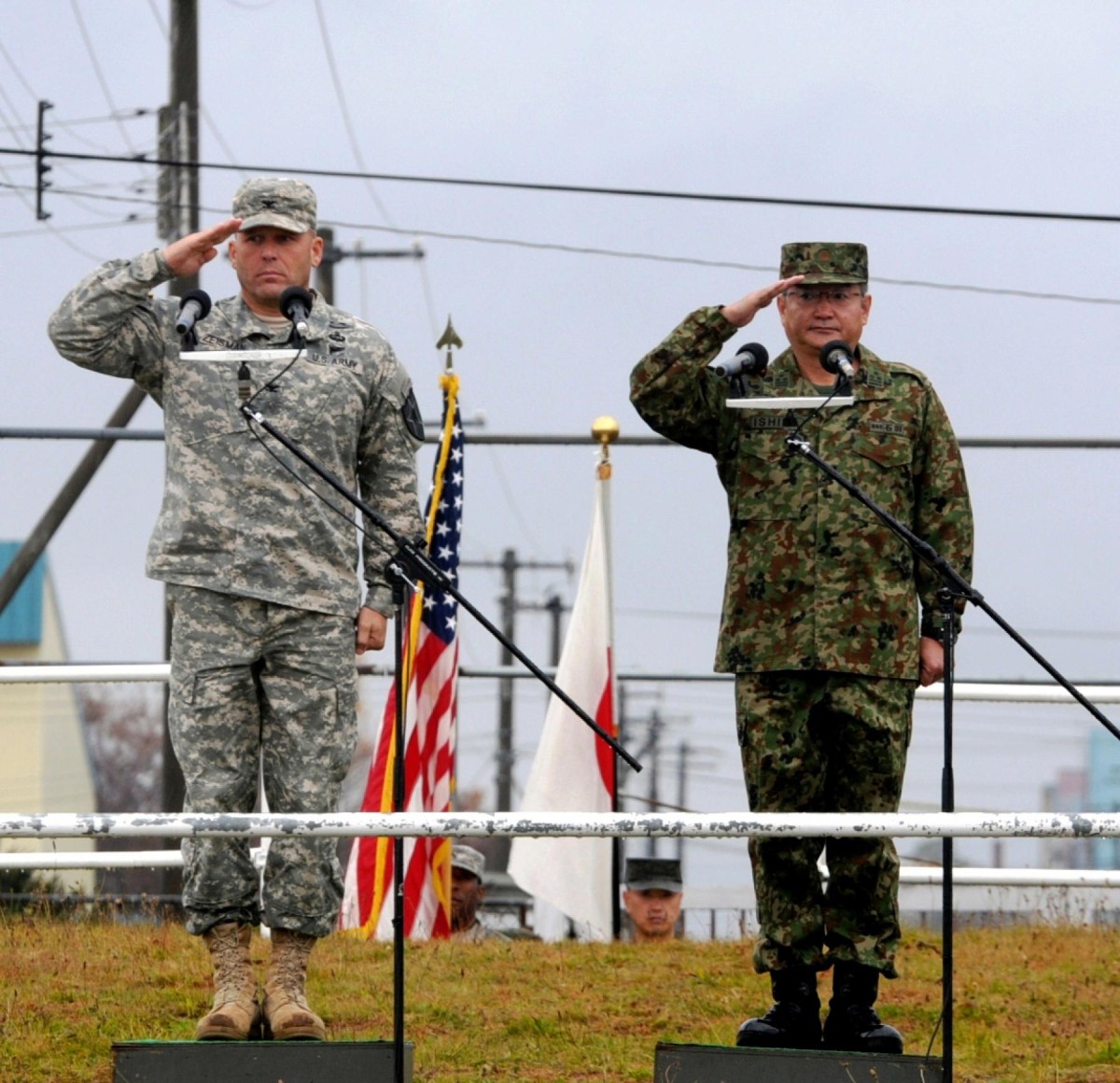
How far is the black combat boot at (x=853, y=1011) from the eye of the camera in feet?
16.5

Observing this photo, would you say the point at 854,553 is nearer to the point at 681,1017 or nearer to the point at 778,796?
the point at 778,796

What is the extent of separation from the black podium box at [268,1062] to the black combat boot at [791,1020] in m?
0.89

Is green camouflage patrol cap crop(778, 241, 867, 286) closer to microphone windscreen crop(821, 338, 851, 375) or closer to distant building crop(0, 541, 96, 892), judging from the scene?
microphone windscreen crop(821, 338, 851, 375)

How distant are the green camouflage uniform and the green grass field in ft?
2.32

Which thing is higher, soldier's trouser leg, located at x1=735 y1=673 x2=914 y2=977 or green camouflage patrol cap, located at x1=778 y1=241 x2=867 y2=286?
green camouflage patrol cap, located at x1=778 y1=241 x2=867 y2=286

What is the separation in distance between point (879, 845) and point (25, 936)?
343cm

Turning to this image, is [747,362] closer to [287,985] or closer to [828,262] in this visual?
[828,262]

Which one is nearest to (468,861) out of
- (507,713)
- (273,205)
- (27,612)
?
(273,205)

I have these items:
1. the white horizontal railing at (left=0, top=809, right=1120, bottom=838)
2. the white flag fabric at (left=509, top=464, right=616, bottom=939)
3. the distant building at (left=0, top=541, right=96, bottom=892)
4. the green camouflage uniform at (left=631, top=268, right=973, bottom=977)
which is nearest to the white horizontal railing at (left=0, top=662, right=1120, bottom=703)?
the white flag fabric at (left=509, top=464, right=616, bottom=939)

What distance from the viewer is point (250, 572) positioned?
5.04m

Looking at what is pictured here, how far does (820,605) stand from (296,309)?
142 centimetres

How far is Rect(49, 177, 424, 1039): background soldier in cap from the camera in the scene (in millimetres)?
5016

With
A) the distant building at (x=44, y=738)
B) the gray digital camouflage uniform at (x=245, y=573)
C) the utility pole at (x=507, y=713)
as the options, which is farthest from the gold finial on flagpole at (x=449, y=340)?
the distant building at (x=44, y=738)

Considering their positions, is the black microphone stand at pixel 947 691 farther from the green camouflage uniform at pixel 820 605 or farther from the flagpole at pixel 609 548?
the flagpole at pixel 609 548
